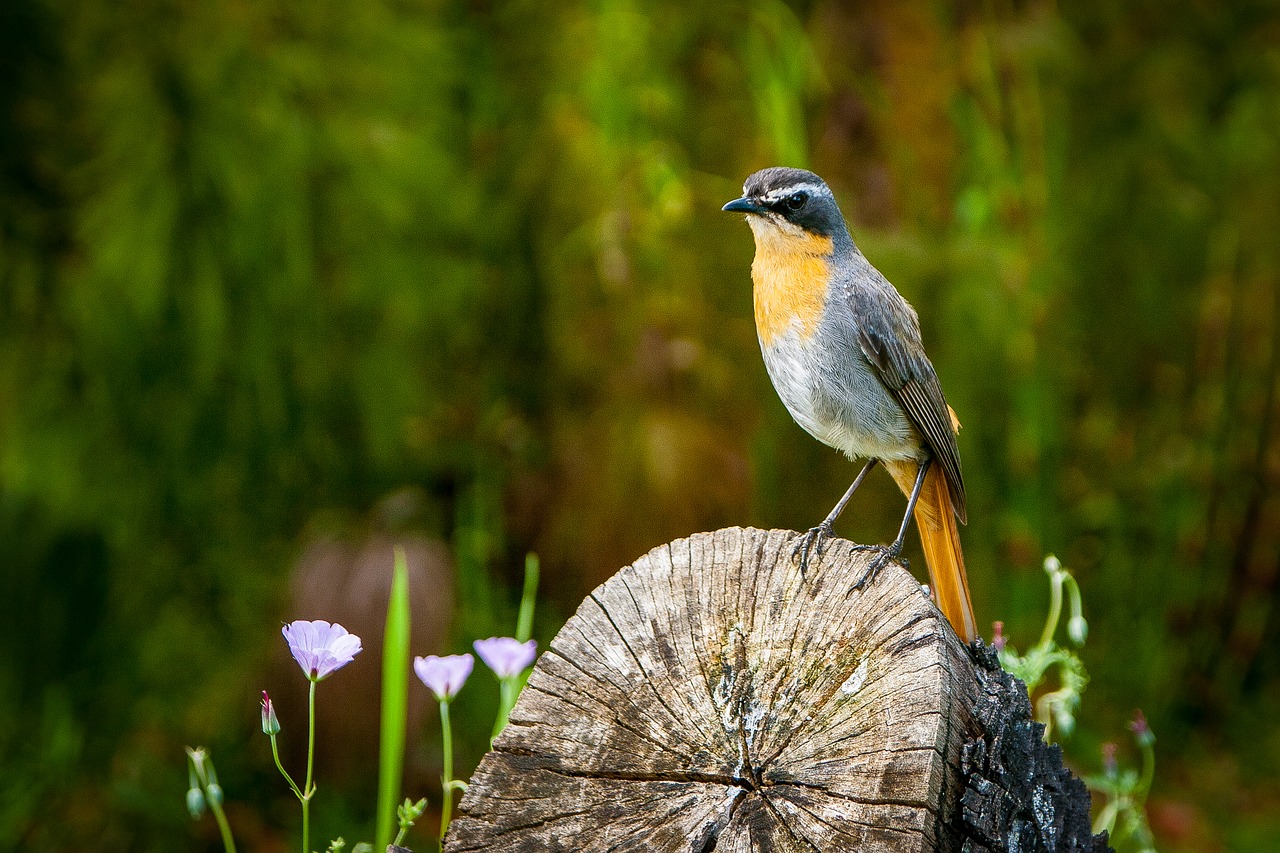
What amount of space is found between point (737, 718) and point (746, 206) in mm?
1463

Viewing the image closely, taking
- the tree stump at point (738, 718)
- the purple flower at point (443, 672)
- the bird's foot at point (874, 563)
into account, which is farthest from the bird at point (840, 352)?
the purple flower at point (443, 672)

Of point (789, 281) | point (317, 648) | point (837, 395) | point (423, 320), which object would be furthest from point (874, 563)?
point (423, 320)

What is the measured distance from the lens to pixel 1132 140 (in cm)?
563

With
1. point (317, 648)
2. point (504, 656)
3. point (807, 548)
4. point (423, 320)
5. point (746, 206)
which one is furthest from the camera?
point (423, 320)

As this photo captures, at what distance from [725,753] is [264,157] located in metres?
3.25

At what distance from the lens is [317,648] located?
1827 mm

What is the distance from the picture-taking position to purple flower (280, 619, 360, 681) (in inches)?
71.2

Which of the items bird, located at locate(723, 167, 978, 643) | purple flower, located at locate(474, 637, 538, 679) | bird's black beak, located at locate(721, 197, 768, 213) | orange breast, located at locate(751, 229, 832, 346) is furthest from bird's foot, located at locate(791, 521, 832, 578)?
bird's black beak, located at locate(721, 197, 768, 213)

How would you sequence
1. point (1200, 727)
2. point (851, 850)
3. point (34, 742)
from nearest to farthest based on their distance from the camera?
point (851, 850)
point (34, 742)
point (1200, 727)

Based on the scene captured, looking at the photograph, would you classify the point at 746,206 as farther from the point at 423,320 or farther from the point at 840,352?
the point at 423,320

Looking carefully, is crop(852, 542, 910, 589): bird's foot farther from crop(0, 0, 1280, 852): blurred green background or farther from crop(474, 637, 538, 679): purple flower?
crop(0, 0, 1280, 852): blurred green background

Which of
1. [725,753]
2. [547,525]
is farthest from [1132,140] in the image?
[725,753]

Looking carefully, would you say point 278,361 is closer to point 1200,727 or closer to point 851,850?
point 851,850

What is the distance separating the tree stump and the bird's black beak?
1.11 meters
